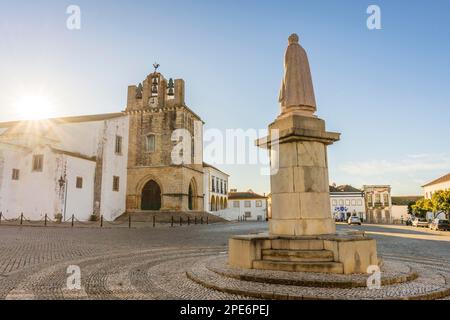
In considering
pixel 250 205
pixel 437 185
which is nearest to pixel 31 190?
pixel 250 205

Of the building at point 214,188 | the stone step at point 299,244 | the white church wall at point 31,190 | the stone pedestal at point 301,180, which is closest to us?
the stone step at point 299,244

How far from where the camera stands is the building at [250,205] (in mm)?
68812

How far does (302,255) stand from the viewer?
5.58m

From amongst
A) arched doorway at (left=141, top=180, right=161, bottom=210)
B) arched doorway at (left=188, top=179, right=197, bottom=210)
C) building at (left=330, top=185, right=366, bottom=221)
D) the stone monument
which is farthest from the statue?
building at (left=330, top=185, right=366, bottom=221)

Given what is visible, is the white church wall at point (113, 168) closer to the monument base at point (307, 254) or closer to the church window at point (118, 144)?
the church window at point (118, 144)

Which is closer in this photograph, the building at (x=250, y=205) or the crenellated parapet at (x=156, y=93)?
the crenellated parapet at (x=156, y=93)

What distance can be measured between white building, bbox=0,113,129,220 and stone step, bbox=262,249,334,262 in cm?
2366

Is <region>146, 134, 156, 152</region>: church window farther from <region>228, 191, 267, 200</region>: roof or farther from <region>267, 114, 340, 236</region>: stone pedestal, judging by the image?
<region>228, 191, 267, 200</region>: roof

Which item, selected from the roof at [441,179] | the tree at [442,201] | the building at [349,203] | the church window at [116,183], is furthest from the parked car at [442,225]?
the building at [349,203]

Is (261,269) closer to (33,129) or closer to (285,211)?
(285,211)

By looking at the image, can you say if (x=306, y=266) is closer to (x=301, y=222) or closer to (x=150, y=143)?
(x=301, y=222)

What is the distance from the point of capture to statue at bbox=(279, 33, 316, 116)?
→ 22.3 feet

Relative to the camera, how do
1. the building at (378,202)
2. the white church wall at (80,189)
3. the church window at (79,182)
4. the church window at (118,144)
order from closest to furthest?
the white church wall at (80,189)
the church window at (79,182)
the church window at (118,144)
the building at (378,202)

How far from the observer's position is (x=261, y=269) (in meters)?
5.64
